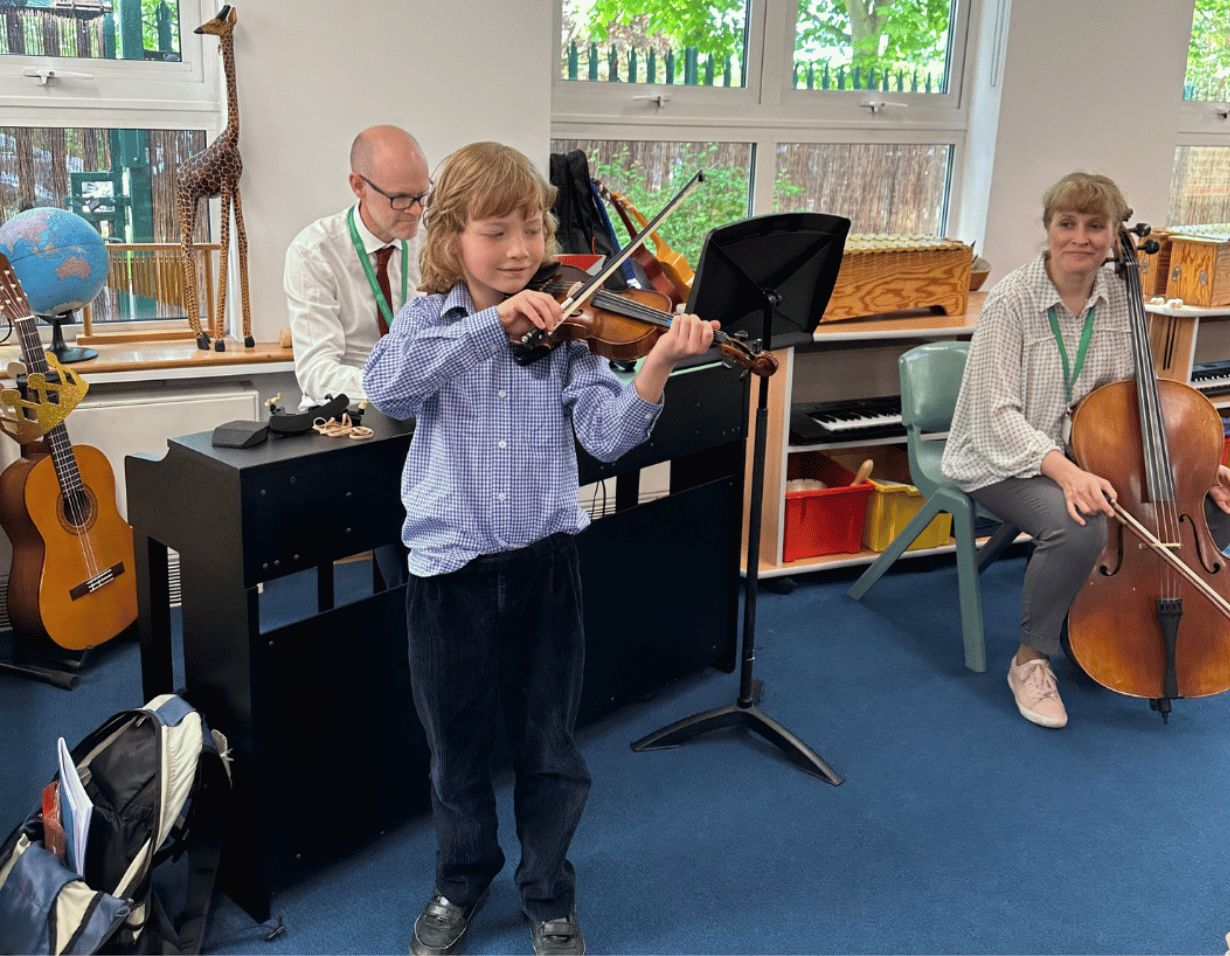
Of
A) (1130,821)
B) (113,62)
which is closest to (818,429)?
(1130,821)

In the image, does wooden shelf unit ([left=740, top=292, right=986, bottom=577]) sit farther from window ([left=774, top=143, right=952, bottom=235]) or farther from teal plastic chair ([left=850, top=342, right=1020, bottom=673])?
window ([left=774, top=143, right=952, bottom=235])

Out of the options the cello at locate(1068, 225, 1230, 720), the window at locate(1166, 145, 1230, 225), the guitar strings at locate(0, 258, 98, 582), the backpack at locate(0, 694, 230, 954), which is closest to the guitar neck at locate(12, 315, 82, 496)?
the guitar strings at locate(0, 258, 98, 582)

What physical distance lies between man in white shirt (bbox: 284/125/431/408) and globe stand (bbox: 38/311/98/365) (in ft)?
2.33

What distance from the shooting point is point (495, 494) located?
1635 mm

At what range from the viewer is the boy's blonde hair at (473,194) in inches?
60.6

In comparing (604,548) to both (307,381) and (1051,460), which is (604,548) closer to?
(307,381)

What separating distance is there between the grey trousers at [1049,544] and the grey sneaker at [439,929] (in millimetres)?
1512

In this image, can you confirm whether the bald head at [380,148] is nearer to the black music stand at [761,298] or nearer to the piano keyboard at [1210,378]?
the black music stand at [761,298]

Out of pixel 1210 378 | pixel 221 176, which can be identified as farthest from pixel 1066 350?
pixel 221 176

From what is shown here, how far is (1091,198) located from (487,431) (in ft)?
5.43

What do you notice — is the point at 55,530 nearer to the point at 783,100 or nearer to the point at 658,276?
the point at 658,276

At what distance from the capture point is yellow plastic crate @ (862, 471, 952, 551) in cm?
340

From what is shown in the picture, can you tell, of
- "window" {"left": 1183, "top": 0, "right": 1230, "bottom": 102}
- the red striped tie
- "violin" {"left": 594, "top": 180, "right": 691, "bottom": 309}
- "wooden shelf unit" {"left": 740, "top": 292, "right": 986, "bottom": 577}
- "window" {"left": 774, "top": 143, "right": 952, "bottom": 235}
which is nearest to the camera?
the red striped tie

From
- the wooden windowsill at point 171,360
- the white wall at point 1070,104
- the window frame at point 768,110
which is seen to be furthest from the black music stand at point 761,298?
the white wall at point 1070,104
